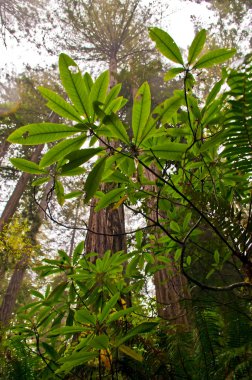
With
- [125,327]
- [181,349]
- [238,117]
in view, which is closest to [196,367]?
[181,349]

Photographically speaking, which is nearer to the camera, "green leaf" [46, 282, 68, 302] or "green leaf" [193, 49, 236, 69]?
"green leaf" [193, 49, 236, 69]

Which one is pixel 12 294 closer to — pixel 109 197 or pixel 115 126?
pixel 109 197

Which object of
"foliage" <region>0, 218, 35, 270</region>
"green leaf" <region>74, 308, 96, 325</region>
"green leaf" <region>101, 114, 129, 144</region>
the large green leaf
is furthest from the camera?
"foliage" <region>0, 218, 35, 270</region>

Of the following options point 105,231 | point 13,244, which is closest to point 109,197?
point 105,231

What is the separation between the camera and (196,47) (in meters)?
0.88

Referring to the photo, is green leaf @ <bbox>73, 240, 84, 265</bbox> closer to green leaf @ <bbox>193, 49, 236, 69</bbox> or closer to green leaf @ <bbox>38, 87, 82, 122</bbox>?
green leaf @ <bbox>38, 87, 82, 122</bbox>

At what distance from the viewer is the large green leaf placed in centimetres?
91

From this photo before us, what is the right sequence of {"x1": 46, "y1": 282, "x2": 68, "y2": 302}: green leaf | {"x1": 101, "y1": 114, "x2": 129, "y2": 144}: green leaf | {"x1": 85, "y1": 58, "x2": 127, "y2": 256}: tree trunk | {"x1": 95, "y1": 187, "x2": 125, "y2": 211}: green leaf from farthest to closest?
{"x1": 85, "y1": 58, "x2": 127, "y2": 256}: tree trunk → {"x1": 46, "y1": 282, "x2": 68, "y2": 302}: green leaf → {"x1": 95, "y1": 187, "x2": 125, "y2": 211}: green leaf → {"x1": 101, "y1": 114, "x2": 129, "y2": 144}: green leaf

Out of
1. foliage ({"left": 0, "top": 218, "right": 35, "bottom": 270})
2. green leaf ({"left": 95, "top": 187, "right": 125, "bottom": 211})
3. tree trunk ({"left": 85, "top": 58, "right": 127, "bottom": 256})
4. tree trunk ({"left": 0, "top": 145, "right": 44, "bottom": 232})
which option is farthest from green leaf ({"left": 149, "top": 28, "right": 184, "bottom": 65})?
tree trunk ({"left": 0, "top": 145, "right": 44, "bottom": 232})

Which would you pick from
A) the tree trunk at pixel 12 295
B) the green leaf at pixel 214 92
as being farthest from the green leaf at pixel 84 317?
the tree trunk at pixel 12 295

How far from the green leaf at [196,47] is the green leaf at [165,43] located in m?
0.04

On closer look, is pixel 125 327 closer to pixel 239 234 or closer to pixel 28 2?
pixel 239 234

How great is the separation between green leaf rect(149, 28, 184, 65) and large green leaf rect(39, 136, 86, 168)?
0.40m

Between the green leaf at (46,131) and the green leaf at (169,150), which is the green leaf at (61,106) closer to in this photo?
the green leaf at (46,131)
